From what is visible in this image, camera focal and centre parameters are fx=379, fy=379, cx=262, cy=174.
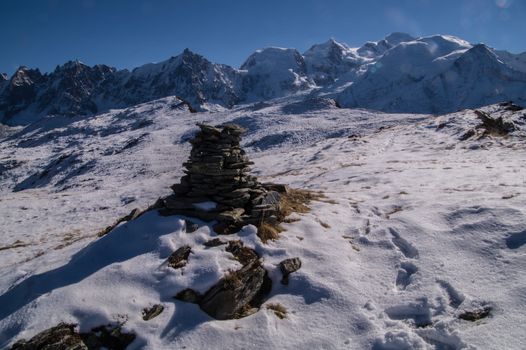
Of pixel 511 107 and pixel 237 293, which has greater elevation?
pixel 511 107

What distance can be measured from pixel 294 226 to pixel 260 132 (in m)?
49.1

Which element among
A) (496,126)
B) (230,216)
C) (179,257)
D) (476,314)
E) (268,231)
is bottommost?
(476,314)

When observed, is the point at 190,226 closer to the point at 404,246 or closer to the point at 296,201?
the point at 296,201

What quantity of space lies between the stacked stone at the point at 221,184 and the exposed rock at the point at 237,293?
2.38 meters

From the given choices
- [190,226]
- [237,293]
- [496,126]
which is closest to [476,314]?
[237,293]

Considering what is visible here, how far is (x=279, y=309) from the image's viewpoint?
29.3ft

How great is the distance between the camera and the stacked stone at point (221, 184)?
12.2 meters

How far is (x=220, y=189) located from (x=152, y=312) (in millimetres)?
4810

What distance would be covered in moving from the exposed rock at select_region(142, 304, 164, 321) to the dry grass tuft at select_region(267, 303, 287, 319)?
253 cm

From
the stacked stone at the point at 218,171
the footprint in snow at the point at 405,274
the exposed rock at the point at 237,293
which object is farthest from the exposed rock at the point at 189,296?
the footprint in snow at the point at 405,274

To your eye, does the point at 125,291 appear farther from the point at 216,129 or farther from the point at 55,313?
the point at 216,129

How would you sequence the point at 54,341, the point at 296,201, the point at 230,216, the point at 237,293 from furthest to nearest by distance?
the point at 296,201 < the point at 230,216 < the point at 237,293 < the point at 54,341

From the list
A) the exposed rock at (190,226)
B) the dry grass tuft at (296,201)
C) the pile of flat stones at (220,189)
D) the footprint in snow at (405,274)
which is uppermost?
the pile of flat stones at (220,189)

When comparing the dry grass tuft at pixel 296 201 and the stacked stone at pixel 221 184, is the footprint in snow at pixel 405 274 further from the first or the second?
the stacked stone at pixel 221 184
